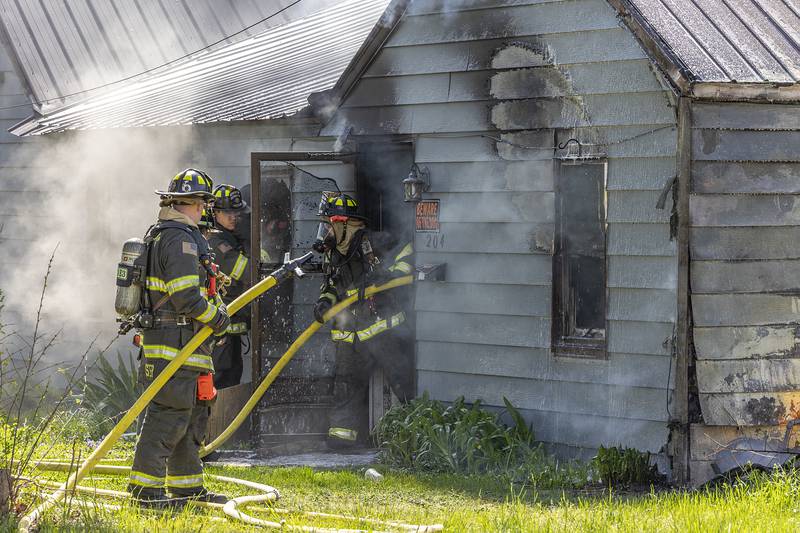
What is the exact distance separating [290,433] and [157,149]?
425 cm

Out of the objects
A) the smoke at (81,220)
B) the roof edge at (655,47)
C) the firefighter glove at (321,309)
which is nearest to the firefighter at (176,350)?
the firefighter glove at (321,309)

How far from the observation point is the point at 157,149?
12.3m

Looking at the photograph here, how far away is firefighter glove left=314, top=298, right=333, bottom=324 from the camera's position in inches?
361

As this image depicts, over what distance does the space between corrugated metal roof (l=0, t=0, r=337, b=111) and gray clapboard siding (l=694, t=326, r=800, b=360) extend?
32.4 ft

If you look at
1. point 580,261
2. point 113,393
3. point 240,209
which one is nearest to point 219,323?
point 580,261

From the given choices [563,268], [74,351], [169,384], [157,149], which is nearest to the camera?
[169,384]

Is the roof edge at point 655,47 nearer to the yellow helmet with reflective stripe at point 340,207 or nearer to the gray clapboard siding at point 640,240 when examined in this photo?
the gray clapboard siding at point 640,240

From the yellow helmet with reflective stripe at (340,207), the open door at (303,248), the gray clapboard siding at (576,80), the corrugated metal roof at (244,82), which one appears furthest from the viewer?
the corrugated metal roof at (244,82)

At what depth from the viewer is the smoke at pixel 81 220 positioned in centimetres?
1255

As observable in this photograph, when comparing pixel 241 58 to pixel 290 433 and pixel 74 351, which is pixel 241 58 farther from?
pixel 290 433

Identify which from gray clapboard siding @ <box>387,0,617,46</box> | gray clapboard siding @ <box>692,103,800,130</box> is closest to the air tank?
gray clapboard siding @ <box>387,0,617,46</box>

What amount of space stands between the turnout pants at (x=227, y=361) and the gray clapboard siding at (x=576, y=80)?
139 inches

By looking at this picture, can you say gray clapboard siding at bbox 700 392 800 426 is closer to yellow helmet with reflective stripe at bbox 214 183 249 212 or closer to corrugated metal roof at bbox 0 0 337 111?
yellow helmet with reflective stripe at bbox 214 183 249 212

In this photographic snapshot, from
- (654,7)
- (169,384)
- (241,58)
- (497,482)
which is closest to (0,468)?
(169,384)
